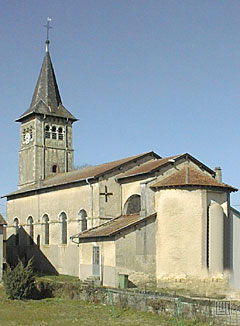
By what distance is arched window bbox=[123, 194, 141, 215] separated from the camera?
1296 inches

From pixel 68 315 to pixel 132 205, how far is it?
1257 cm

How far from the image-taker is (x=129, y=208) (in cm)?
3381

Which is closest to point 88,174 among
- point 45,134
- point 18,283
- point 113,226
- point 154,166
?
point 154,166

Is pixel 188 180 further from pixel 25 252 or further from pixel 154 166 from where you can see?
pixel 25 252

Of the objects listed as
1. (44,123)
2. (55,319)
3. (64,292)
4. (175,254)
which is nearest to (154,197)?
(175,254)

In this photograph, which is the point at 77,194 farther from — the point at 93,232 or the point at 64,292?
the point at 64,292

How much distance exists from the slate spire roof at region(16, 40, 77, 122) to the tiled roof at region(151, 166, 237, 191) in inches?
722

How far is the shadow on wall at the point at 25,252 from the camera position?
38594 mm

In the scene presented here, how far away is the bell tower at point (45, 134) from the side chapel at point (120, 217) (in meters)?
0.10

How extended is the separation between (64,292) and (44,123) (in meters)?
21.6

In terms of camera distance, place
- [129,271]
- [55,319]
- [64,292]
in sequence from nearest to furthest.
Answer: [55,319]
[64,292]
[129,271]

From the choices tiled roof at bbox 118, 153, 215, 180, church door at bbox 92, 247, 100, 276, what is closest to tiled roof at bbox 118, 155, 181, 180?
tiled roof at bbox 118, 153, 215, 180

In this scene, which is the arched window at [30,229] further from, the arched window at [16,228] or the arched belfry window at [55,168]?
the arched belfry window at [55,168]

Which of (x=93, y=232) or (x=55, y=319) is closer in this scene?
(x=55, y=319)
